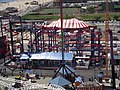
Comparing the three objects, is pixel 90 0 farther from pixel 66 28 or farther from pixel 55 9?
pixel 66 28

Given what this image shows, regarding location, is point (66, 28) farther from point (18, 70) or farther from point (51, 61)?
point (18, 70)

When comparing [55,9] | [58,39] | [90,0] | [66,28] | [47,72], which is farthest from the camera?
[90,0]

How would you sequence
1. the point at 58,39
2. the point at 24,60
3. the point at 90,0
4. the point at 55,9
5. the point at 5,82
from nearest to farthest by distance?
the point at 5,82 < the point at 24,60 < the point at 58,39 < the point at 55,9 < the point at 90,0

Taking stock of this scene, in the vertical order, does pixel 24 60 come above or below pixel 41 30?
below

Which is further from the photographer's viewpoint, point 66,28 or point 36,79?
point 66,28

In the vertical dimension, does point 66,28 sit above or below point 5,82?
above

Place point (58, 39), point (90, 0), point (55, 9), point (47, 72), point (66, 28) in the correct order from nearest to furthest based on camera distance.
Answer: point (47, 72)
point (66, 28)
point (58, 39)
point (55, 9)
point (90, 0)

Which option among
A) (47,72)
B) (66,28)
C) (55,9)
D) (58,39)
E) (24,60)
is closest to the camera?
(47,72)

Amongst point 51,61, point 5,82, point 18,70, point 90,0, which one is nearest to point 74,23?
point 51,61

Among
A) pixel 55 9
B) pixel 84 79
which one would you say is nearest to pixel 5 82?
pixel 84 79
